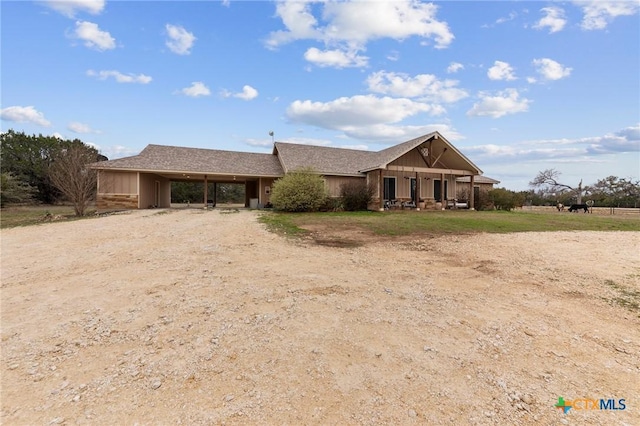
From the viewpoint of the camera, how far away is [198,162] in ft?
72.7

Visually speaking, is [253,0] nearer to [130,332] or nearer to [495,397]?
[130,332]

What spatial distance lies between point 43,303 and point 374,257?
6.23m

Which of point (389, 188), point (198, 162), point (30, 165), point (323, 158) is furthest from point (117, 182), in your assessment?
point (30, 165)

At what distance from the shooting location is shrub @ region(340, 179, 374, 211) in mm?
19344

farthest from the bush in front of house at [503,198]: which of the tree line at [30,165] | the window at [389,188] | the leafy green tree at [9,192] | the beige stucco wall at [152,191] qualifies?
the leafy green tree at [9,192]

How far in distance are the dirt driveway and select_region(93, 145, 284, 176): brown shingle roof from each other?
561 inches

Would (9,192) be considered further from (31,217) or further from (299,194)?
(299,194)

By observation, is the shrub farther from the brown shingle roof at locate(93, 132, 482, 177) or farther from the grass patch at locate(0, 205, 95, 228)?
the grass patch at locate(0, 205, 95, 228)

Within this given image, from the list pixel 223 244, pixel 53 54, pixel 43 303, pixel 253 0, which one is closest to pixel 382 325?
pixel 43 303

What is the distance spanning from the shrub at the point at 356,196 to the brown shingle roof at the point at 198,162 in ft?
19.4

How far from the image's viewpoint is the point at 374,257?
24.1 ft

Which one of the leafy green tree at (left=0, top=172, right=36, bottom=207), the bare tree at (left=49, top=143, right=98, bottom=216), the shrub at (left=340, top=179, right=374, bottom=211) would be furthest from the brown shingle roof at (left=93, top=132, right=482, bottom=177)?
the leafy green tree at (left=0, top=172, right=36, bottom=207)

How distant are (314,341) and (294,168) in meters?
18.5

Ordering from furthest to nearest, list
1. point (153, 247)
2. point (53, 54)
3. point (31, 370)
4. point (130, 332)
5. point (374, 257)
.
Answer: point (53, 54), point (153, 247), point (374, 257), point (130, 332), point (31, 370)
